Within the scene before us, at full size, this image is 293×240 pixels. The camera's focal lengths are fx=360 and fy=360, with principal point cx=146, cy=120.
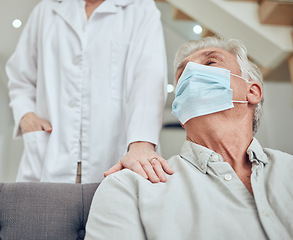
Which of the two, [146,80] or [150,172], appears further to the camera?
[146,80]

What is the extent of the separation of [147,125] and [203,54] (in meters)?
0.28

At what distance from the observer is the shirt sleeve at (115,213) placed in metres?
0.73

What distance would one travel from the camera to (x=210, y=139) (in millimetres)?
979

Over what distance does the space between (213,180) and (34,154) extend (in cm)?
65

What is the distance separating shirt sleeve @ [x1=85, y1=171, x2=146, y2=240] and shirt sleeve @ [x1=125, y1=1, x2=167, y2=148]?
29cm

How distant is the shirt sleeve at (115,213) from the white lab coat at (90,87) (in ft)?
0.95

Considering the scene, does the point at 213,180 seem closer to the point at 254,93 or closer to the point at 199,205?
the point at 199,205

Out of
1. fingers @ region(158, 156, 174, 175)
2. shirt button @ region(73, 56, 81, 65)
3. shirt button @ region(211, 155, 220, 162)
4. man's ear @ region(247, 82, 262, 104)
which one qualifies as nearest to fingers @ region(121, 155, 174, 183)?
fingers @ region(158, 156, 174, 175)

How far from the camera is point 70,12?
4.43 ft

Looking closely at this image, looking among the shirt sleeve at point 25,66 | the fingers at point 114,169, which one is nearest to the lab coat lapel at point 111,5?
the shirt sleeve at point 25,66

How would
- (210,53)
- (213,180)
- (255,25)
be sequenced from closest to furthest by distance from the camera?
(213,180)
(210,53)
(255,25)

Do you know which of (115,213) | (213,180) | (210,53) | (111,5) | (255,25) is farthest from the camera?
(255,25)

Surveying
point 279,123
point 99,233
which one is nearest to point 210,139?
point 99,233

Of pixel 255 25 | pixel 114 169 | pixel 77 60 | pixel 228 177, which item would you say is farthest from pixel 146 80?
pixel 255 25
